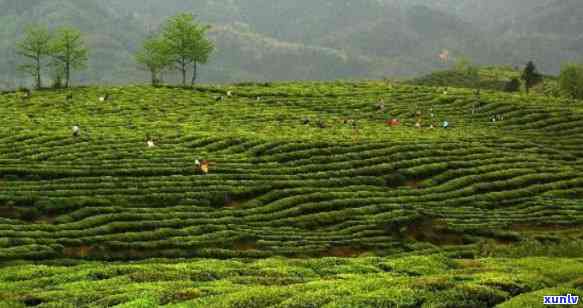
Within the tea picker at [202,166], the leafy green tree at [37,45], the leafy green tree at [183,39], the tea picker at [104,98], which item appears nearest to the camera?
the tea picker at [202,166]

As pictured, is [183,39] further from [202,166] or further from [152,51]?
[202,166]

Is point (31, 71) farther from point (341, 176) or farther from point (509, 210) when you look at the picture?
point (509, 210)

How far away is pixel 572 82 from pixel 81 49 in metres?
111


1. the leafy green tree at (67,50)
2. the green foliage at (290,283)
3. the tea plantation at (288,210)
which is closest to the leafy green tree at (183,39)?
the leafy green tree at (67,50)

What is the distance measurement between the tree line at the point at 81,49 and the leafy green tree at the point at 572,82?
83.5 m

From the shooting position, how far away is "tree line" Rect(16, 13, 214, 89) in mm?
116312

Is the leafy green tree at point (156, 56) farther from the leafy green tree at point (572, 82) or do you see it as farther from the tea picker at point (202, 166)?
the leafy green tree at point (572, 82)

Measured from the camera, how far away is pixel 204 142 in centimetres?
6191

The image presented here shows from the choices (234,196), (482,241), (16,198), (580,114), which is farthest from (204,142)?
(580,114)

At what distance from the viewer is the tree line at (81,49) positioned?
382ft

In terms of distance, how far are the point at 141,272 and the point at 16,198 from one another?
18583mm

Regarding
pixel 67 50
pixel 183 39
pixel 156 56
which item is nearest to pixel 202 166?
pixel 183 39

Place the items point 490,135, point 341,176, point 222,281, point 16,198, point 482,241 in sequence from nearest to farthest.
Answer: point 222,281 < point 482,241 < point 16,198 < point 341,176 < point 490,135

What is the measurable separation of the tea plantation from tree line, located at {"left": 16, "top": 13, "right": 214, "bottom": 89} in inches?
1494
